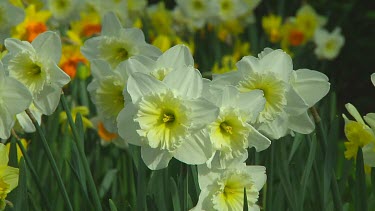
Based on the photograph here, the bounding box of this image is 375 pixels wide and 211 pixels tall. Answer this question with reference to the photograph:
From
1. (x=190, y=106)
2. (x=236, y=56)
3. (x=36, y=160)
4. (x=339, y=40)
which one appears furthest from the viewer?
(x=339, y=40)

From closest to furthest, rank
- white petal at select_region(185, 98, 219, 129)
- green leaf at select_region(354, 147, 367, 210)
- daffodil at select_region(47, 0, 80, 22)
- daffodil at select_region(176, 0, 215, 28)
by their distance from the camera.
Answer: white petal at select_region(185, 98, 219, 129) < green leaf at select_region(354, 147, 367, 210) < daffodil at select_region(47, 0, 80, 22) < daffodil at select_region(176, 0, 215, 28)

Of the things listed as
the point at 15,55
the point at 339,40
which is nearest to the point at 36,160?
the point at 15,55

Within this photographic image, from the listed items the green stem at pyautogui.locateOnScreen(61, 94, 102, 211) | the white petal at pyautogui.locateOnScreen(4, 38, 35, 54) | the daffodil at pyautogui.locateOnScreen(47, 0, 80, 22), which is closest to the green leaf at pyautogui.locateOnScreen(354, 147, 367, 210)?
the green stem at pyautogui.locateOnScreen(61, 94, 102, 211)

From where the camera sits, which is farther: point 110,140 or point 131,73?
point 110,140

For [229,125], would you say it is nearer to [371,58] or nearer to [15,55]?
[15,55]

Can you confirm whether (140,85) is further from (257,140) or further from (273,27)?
(273,27)

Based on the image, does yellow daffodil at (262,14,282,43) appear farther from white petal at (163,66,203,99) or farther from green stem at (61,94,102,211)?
white petal at (163,66,203,99)

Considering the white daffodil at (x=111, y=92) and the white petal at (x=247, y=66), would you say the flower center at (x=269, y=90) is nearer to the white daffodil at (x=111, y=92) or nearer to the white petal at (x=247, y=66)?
the white petal at (x=247, y=66)
